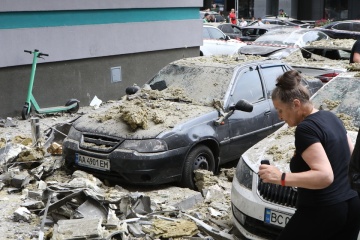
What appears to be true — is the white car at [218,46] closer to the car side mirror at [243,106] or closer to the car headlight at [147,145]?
the car side mirror at [243,106]

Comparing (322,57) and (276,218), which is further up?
(322,57)

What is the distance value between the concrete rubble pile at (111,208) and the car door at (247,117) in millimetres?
536

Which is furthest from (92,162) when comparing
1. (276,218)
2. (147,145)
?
(276,218)

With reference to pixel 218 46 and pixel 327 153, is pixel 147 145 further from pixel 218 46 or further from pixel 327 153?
pixel 218 46

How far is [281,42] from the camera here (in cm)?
1653

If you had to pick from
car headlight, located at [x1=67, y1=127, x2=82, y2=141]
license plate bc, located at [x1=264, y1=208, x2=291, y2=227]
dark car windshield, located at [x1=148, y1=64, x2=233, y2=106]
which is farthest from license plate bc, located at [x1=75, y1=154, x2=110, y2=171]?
license plate bc, located at [x1=264, y1=208, x2=291, y2=227]

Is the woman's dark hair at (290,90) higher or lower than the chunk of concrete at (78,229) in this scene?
higher

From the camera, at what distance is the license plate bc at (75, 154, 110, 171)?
6738 millimetres

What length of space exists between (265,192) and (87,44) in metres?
8.48

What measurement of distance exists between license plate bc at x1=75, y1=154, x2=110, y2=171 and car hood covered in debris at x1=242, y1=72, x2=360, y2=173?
6.22 feet

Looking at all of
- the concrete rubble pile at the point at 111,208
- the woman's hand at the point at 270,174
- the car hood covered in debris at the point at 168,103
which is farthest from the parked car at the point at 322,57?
the woman's hand at the point at 270,174

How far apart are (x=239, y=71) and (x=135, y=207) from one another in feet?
9.42

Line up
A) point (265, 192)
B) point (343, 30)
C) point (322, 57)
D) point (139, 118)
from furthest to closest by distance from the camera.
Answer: point (343, 30) → point (322, 57) → point (139, 118) → point (265, 192)

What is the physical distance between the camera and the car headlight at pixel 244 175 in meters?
5.16
